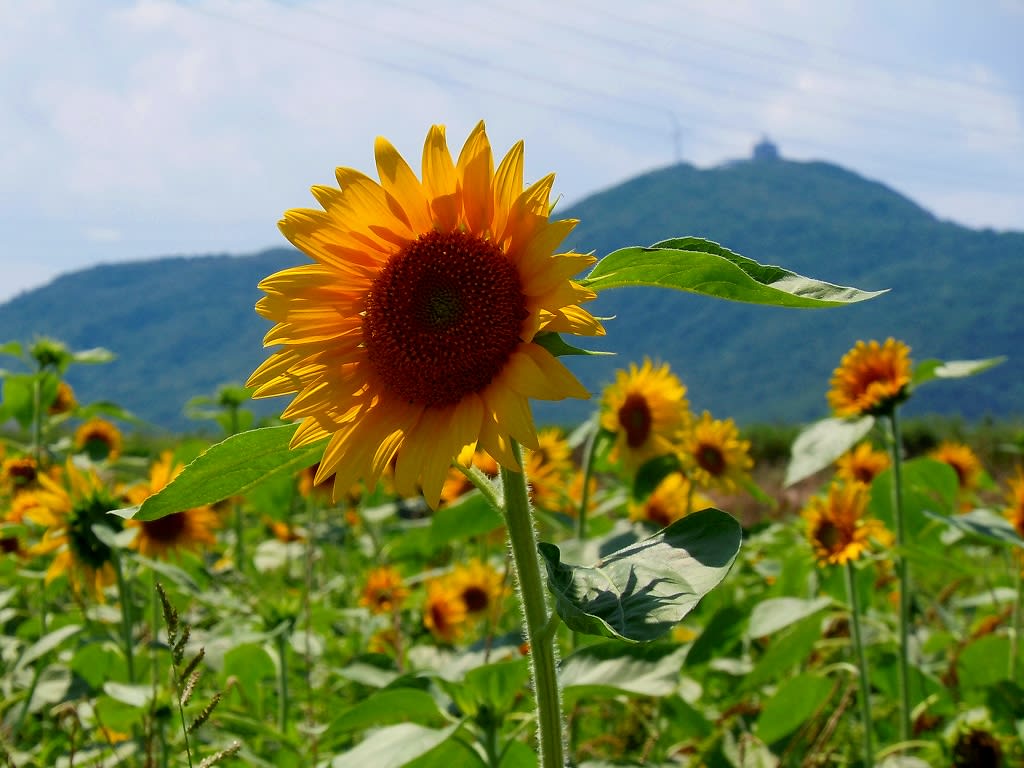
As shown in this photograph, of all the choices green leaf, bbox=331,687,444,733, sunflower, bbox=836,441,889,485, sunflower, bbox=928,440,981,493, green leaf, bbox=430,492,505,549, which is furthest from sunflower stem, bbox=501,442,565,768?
sunflower, bbox=928,440,981,493

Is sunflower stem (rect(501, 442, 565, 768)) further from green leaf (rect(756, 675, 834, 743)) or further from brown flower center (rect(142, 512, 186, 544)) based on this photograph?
brown flower center (rect(142, 512, 186, 544))

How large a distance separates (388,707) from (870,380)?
156cm

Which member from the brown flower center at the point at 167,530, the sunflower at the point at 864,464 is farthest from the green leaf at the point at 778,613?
the brown flower center at the point at 167,530

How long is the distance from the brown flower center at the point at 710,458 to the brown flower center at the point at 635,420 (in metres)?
0.19

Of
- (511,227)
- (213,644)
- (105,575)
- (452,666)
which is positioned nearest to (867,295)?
(511,227)

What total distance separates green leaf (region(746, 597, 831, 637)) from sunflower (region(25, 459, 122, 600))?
1.59 meters

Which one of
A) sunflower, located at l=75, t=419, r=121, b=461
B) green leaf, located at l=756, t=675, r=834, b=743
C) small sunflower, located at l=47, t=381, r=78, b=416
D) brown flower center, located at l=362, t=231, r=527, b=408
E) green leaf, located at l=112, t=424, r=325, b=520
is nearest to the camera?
green leaf, located at l=112, t=424, r=325, b=520

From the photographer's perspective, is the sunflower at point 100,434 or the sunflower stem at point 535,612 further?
the sunflower at point 100,434

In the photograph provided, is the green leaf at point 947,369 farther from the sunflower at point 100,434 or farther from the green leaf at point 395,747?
the sunflower at point 100,434

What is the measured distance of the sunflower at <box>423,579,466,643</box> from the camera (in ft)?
11.0

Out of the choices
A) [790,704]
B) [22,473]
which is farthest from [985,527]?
[22,473]

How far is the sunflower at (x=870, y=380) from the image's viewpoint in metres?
2.45

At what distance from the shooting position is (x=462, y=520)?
86.8 inches

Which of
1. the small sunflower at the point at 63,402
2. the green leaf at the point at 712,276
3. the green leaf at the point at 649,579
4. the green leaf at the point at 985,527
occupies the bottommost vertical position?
the green leaf at the point at 985,527
